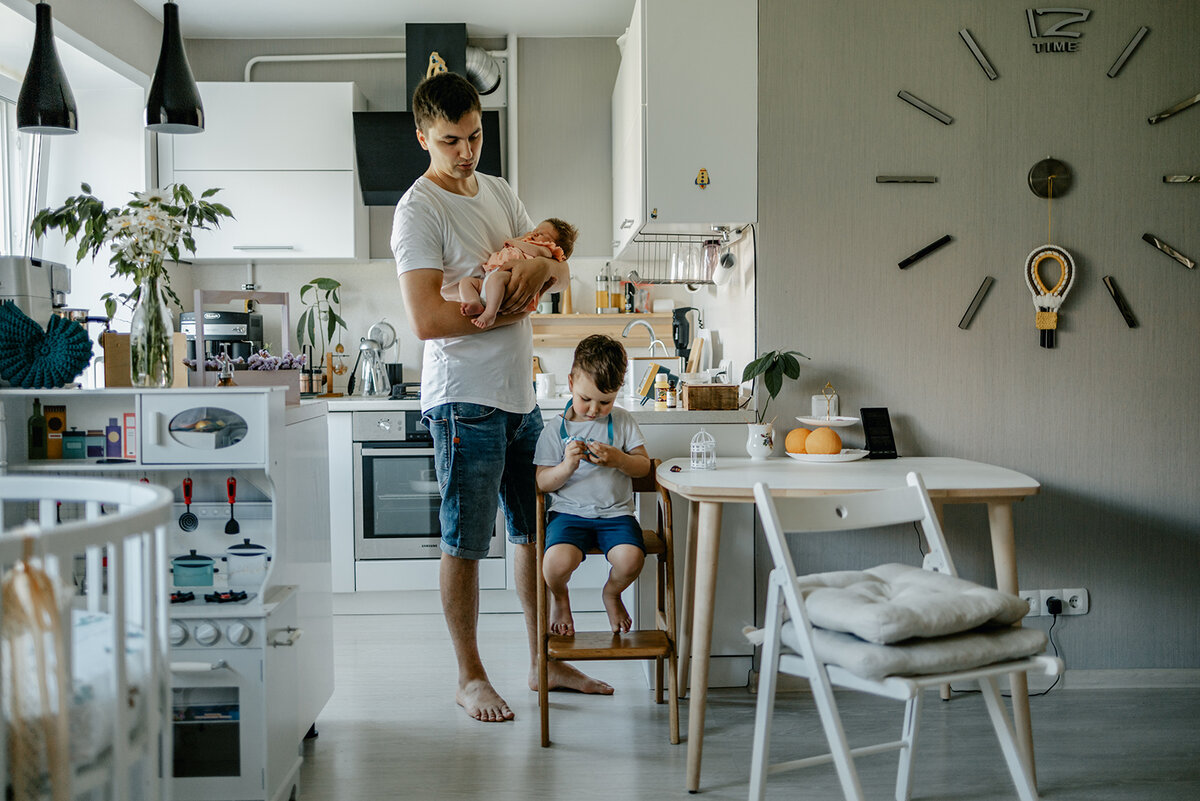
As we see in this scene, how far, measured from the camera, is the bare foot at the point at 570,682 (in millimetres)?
2791

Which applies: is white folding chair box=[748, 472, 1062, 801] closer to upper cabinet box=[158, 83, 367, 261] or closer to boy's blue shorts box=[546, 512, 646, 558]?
boy's blue shorts box=[546, 512, 646, 558]

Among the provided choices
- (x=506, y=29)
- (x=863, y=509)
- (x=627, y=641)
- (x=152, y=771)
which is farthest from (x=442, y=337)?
(x=506, y=29)

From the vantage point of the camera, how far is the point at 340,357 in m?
4.45

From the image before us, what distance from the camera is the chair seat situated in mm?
2365

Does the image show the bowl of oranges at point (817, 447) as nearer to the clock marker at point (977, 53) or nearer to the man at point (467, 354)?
the man at point (467, 354)

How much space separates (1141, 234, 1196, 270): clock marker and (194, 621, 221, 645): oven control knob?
2.79m

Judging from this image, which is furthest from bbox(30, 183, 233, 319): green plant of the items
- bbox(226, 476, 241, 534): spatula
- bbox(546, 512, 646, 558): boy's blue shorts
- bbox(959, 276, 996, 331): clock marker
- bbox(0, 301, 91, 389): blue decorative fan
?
bbox(959, 276, 996, 331): clock marker

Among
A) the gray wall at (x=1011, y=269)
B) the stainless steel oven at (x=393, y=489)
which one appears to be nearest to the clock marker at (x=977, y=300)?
the gray wall at (x=1011, y=269)

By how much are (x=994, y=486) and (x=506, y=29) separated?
3.15m

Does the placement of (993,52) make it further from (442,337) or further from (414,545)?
(414,545)

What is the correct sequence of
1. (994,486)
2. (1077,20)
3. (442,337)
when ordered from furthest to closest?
(1077,20) → (442,337) → (994,486)

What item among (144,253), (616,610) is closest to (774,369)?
(616,610)

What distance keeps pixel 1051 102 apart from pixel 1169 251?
1.88ft

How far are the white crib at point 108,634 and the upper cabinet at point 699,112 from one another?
1.89 metres
